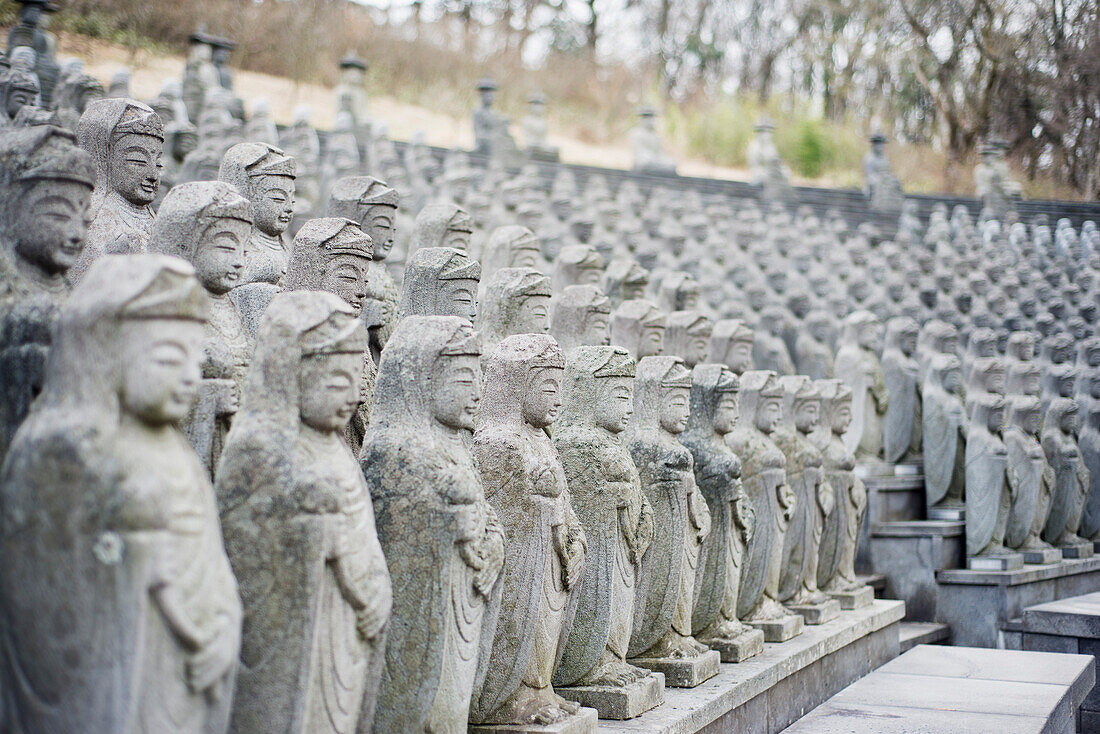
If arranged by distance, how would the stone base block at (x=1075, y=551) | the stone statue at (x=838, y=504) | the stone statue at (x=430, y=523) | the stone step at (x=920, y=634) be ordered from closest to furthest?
1. the stone statue at (x=430, y=523)
2. the stone statue at (x=838, y=504)
3. the stone step at (x=920, y=634)
4. the stone base block at (x=1075, y=551)

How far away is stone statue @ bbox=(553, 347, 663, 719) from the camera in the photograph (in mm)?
6012

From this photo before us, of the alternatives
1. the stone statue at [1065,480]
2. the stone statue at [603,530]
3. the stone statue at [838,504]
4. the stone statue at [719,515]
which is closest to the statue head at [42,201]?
the stone statue at [603,530]

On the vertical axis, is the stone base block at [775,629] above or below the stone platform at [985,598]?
above

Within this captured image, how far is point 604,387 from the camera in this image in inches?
243

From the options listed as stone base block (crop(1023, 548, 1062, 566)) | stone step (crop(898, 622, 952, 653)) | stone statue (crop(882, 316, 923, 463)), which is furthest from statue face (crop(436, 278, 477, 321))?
stone base block (crop(1023, 548, 1062, 566))

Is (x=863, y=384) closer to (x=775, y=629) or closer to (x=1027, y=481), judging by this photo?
(x=1027, y=481)

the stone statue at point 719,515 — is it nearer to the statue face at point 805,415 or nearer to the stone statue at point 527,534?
the statue face at point 805,415

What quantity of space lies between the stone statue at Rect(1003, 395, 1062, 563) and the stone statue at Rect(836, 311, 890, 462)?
1320mm

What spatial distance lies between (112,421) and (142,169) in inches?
118

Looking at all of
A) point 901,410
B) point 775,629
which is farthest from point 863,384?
point 775,629

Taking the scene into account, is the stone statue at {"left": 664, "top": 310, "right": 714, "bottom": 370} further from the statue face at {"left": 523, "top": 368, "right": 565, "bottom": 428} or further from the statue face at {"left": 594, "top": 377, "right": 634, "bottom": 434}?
the statue face at {"left": 523, "top": 368, "right": 565, "bottom": 428}

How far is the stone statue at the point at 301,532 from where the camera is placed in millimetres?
3830

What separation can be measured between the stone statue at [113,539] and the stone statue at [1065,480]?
1077cm

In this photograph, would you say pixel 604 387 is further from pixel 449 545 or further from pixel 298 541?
pixel 298 541
